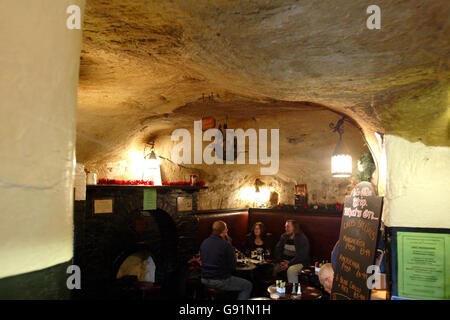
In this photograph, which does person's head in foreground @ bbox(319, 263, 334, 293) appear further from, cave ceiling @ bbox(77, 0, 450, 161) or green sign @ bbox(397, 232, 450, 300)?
cave ceiling @ bbox(77, 0, 450, 161)

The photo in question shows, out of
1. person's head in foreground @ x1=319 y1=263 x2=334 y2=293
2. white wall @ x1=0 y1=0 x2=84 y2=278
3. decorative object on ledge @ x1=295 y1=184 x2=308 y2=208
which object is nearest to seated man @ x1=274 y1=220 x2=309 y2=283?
decorative object on ledge @ x1=295 y1=184 x2=308 y2=208

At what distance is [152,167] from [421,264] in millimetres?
5696

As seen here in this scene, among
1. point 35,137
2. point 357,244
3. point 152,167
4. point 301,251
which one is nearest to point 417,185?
point 357,244

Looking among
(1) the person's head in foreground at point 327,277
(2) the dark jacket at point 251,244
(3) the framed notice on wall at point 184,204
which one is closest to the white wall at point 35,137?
(1) the person's head in foreground at point 327,277

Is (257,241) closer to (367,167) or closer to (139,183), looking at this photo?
(139,183)

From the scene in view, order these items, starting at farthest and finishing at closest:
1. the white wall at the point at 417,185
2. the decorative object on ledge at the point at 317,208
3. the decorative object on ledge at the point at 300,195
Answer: the decorative object on ledge at the point at 300,195, the decorative object on ledge at the point at 317,208, the white wall at the point at 417,185

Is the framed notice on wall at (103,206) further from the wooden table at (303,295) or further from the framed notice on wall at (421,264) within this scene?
the framed notice on wall at (421,264)

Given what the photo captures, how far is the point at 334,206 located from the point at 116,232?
528 cm

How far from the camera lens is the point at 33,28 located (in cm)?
118

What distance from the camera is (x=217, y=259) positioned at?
5645mm

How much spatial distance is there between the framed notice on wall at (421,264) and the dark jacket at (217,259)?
9.83ft

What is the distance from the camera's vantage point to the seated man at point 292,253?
7.05m

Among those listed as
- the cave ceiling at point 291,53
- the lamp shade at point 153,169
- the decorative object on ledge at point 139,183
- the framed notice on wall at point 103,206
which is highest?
the cave ceiling at point 291,53
